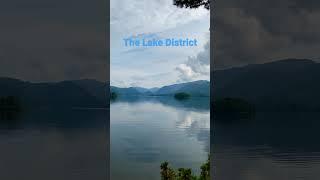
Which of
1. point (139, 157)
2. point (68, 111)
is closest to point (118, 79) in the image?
point (139, 157)

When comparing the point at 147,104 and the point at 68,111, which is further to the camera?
the point at 147,104

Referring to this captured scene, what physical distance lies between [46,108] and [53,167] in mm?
917

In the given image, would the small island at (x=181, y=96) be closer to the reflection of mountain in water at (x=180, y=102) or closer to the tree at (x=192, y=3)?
the reflection of mountain in water at (x=180, y=102)

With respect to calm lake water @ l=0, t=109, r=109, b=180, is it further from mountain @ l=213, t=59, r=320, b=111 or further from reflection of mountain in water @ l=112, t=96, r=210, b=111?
reflection of mountain in water @ l=112, t=96, r=210, b=111

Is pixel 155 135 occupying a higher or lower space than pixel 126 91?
lower

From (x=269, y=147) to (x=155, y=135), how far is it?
8.24 ft

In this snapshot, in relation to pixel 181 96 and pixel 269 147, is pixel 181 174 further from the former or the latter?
pixel 181 96

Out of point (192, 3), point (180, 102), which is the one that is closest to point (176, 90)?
point (180, 102)

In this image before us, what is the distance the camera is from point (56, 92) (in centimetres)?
482

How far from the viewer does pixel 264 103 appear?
5.19 meters

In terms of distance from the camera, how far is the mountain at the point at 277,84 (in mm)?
5023

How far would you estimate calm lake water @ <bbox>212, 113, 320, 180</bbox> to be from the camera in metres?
4.12

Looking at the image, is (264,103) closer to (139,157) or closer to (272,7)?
(272,7)

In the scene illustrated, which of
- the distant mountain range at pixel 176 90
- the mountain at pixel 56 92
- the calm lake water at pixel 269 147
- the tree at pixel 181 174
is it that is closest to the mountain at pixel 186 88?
the distant mountain range at pixel 176 90
